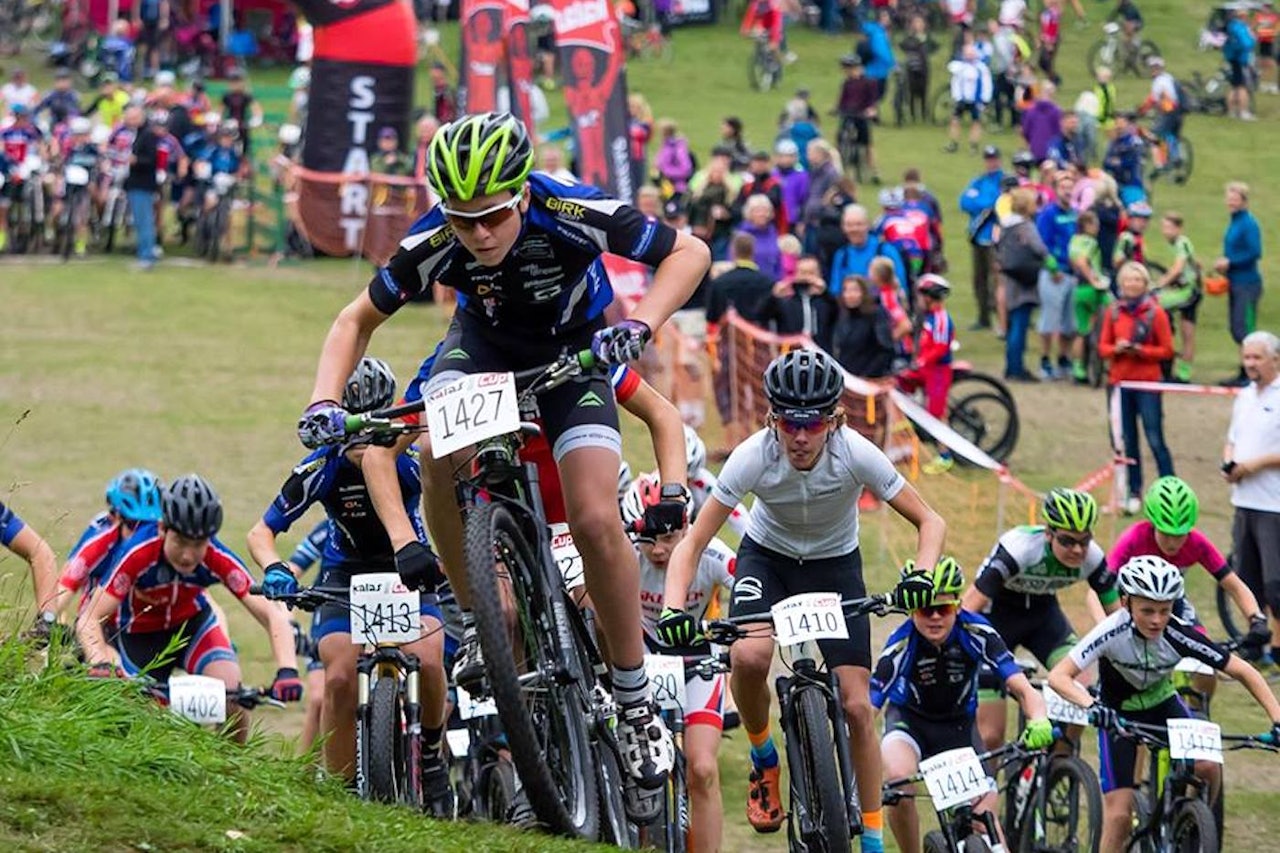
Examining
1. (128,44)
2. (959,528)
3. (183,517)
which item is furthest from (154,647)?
(128,44)

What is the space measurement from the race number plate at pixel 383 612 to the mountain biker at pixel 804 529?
1093mm

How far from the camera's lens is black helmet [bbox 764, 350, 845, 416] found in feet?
30.1

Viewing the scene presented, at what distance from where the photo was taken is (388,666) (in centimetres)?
945

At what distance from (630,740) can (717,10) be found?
42.5 m

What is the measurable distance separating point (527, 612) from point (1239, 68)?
1426 inches

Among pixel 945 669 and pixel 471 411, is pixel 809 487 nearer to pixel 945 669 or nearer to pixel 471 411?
pixel 945 669

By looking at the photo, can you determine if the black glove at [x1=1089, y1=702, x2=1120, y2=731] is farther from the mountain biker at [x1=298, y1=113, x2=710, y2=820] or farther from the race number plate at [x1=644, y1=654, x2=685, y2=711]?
the mountain biker at [x1=298, y1=113, x2=710, y2=820]

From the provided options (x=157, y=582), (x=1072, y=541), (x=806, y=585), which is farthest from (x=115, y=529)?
(x=1072, y=541)

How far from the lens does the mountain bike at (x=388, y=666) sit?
924 centimetres

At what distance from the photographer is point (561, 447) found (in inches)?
303

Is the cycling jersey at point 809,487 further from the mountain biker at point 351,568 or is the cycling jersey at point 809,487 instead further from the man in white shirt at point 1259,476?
the man in white shirt at point 1259,476

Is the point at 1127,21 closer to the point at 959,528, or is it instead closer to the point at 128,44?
the point at 128,44

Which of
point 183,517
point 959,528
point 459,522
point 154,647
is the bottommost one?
point 959,528

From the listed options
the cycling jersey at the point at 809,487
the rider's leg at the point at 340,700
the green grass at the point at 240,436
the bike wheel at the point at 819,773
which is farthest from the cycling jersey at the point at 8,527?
the bike wheel at the point at 819,773
